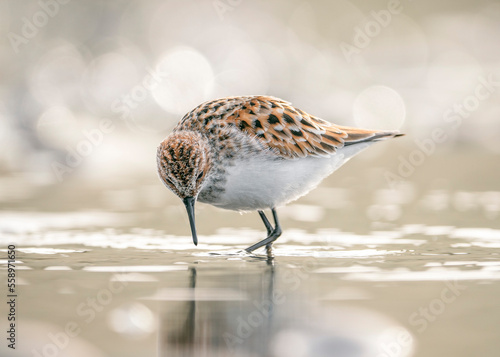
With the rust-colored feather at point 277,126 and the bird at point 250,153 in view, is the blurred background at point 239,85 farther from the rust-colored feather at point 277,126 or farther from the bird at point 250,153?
the bird at point 250,153

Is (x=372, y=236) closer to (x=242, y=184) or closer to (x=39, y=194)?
(x=242, y=184)

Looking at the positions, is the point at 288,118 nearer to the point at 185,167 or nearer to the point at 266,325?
the point at 185,167

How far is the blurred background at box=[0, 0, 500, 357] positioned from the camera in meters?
7.90

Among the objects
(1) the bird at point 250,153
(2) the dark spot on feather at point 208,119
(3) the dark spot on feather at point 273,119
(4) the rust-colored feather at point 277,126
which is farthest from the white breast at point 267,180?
(2) the dark spot on feather at point 208,119

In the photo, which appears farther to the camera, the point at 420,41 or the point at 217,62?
the point at 420,41

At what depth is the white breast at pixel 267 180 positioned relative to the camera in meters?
7.74

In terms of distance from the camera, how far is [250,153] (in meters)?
7.90

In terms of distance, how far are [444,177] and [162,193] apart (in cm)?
418

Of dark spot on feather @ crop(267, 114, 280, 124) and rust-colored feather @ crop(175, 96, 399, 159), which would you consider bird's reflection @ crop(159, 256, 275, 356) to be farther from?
dark spot on feather @ crop(267, 114, 280, 124)

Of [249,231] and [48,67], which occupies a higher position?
[48,67]

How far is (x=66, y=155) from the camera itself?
14805 mm

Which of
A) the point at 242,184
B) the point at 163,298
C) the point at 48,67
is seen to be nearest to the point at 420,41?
the point at 48,67

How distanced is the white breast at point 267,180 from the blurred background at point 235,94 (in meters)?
0.59

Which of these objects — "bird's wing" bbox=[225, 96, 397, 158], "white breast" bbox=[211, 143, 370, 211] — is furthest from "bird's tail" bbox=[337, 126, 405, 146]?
"white breast" bbox=[211, 143, 370, 211]
